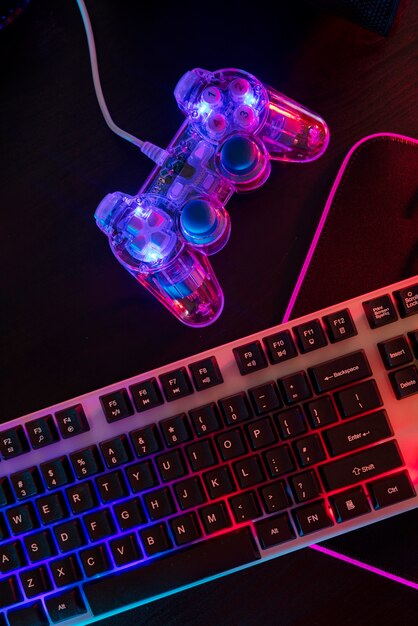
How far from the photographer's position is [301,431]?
772 millimetres

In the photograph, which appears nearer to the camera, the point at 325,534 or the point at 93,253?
the point at 325,534

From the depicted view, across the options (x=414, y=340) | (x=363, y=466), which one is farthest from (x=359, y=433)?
(x=414, y=340)

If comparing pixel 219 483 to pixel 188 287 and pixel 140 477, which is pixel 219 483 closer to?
pixel 140 477

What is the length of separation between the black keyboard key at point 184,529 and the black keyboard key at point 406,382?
13.0 inches

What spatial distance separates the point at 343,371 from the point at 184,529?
0.31m

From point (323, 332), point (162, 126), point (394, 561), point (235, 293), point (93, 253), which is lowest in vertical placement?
point (394, 561)

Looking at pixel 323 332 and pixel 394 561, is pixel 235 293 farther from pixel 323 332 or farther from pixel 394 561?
pixel 394 561

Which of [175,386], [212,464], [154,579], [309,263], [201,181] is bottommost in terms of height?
[154,579]

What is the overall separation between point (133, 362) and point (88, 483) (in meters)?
0.20

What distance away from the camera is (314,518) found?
76 centimetres

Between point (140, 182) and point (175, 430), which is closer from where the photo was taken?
point (175, 430)

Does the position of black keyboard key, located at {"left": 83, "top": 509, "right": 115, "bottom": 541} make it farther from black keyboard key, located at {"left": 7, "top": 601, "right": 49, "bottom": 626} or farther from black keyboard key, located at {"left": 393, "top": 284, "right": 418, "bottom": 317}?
black keyboard key, located at {"left": 393, "top": 284, "right": 418, "bottom": 317}

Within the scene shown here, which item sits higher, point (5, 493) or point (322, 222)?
point (322, 222)

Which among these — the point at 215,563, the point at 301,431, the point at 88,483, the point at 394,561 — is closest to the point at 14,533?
the point at 88,483
